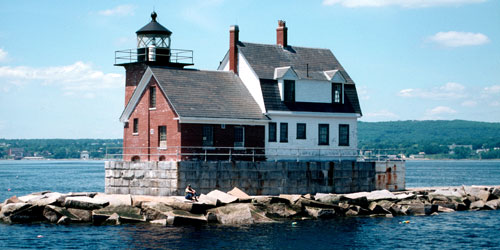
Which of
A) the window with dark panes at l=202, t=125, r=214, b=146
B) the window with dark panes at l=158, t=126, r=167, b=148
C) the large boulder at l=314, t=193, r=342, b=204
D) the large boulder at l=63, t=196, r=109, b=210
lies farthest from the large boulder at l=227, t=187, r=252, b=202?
the large boulder at l=63, t=196, r=109, b=210

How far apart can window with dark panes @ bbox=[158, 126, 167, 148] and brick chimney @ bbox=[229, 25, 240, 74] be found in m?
7.03

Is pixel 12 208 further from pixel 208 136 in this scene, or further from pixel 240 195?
pixel 240 195

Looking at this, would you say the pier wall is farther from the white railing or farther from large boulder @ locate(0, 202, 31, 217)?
large boulder @ locate(0, 202, 31, 217)

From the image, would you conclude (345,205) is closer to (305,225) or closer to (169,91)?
(305,225)

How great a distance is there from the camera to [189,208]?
3569 cm

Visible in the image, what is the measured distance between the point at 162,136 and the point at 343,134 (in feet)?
39.4

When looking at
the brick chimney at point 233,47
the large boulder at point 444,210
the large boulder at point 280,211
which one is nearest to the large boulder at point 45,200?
the large boulder at point 280,211

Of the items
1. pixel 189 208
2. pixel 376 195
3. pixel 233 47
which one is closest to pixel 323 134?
pixel 376 195

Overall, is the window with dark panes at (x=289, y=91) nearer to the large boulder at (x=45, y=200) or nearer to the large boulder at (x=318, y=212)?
the large boulder at (x=318, y=212)

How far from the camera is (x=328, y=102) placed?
45969 mm

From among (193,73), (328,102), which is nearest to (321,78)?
(328,102)

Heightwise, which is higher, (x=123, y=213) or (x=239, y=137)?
(x=239, y=137)

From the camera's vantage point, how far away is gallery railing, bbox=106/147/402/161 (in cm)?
4006

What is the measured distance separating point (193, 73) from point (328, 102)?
8.91 metres
